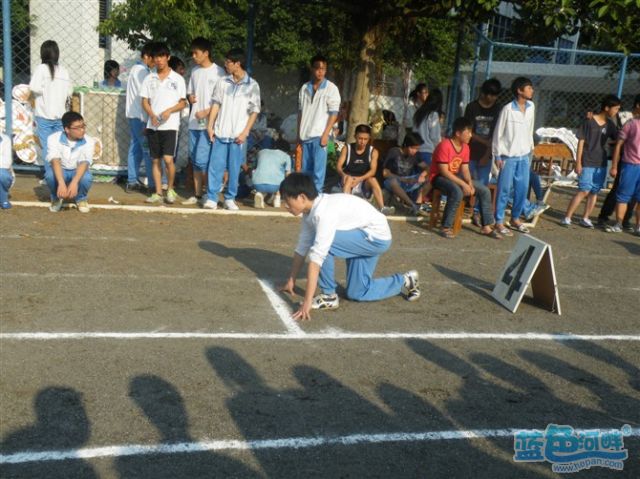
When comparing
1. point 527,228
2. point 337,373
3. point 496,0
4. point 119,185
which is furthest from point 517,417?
point 119,185

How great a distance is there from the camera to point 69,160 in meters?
8.75

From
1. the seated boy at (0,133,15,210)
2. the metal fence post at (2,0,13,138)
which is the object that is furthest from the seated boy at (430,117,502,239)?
the metal fence post at (2,0,13,138)

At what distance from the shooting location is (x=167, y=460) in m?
3.62

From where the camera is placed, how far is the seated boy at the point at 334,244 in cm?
561

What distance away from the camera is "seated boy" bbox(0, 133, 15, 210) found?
8.65 m

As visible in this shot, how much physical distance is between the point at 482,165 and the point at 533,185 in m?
1.22

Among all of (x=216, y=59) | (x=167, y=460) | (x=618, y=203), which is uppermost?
(x=216, y=59)

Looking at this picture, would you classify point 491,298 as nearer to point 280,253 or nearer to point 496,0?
point 280,253

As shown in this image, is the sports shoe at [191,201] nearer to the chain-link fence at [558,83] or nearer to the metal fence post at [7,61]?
the metal fence post at [7,61]

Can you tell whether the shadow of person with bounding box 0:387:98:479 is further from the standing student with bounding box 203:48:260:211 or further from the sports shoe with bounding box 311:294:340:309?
the standing student with bounding box 203:48:260:211

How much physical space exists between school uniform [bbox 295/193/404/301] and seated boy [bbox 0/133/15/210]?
4493 millimetres

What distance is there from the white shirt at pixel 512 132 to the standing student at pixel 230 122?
10.5 ft

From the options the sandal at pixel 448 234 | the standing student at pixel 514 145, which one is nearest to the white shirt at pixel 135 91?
the sandal at pixel 448 234

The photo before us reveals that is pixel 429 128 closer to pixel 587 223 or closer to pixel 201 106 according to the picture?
pixel 587 223
